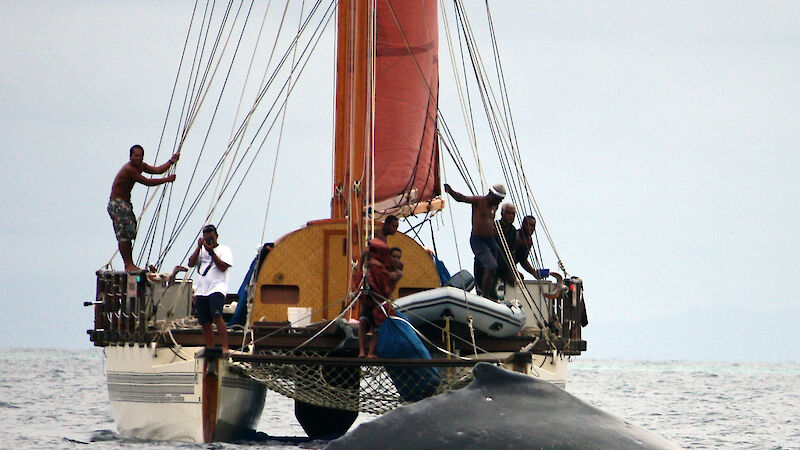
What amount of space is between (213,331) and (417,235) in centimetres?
671

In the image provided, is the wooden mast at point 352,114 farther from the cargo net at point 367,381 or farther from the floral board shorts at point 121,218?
the floral board shorts at point 121,218

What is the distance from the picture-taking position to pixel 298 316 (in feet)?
59.8

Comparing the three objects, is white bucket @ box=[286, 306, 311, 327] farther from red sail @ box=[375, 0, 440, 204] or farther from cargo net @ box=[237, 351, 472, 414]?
red sail @ box=[375, 0, 440, 204]

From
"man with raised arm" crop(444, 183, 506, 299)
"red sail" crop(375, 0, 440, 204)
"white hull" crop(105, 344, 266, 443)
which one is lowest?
"white hull" crop(105, 344, 266, 443)

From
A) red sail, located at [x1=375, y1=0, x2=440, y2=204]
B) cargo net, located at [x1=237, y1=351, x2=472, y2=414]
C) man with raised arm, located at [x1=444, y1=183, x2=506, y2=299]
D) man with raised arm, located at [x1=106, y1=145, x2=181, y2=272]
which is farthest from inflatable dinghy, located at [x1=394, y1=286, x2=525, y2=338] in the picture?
red sail, located at [x1=375, y1=0, x2=440, y2=204]

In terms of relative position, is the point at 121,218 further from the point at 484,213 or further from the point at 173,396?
the point at 484,213

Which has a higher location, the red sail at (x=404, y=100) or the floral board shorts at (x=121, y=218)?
the red sail at (x=404, y=100)

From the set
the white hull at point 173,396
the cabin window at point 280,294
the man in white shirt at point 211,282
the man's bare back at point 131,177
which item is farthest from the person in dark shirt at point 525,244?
the man's bare back at point 131,177

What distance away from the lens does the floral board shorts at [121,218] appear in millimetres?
19344

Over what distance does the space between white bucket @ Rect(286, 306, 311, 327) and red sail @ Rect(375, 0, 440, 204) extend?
496cm

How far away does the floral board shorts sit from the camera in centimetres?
1934

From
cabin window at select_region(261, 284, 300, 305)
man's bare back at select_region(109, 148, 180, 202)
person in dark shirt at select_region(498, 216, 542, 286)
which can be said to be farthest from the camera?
person in dark shirt at select_region(498, 216, 542, 286)

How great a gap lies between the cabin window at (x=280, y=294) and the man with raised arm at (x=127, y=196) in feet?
5.86

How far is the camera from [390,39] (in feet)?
79.7
